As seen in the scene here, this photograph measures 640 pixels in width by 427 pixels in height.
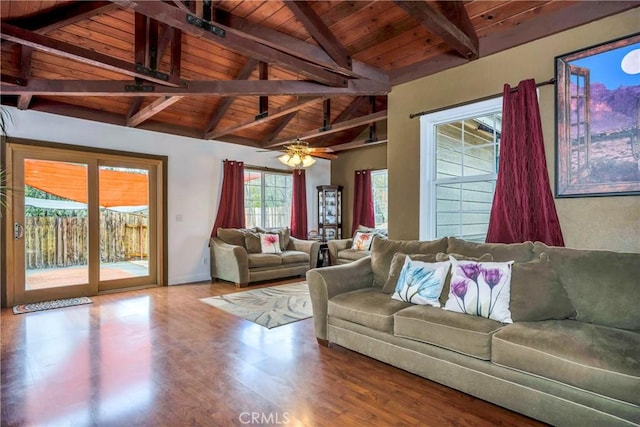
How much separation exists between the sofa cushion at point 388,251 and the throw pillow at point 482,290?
1.94 ft

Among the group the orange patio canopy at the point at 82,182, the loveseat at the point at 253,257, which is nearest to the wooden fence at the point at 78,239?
the orange patio canopy at the point at 82,182

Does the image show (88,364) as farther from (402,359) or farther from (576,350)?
(576,350)

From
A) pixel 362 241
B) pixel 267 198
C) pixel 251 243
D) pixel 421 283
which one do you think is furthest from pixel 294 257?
pixel 421 283

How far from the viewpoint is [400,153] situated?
4.07m

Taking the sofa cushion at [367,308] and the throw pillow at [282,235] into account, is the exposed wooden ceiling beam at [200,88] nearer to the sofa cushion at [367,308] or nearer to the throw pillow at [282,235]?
the sofa cushion at [367,308]

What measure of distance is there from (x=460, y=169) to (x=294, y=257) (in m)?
3.40

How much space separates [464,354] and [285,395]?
1.18 meters

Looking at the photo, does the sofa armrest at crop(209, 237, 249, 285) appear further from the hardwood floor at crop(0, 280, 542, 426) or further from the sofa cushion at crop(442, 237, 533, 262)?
the sofa cushion at crop(442, 237, 533, 262)

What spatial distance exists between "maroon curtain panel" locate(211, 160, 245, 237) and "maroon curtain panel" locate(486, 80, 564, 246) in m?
4.57

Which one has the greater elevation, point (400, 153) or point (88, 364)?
point (400, 153)

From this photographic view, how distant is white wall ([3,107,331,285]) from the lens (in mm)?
4984

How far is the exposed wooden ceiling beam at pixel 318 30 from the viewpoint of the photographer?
290 centimetres

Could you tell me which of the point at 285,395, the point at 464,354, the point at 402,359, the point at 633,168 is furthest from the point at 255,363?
the point at 633,168

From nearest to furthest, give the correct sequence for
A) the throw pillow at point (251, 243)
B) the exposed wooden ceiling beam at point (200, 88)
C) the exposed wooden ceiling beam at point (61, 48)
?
the exposed wooden ceiling beam at point (61, 48) < the exposed wooden ceiling beam at point (200, 88) < the throw pillow at point (251, 243)
